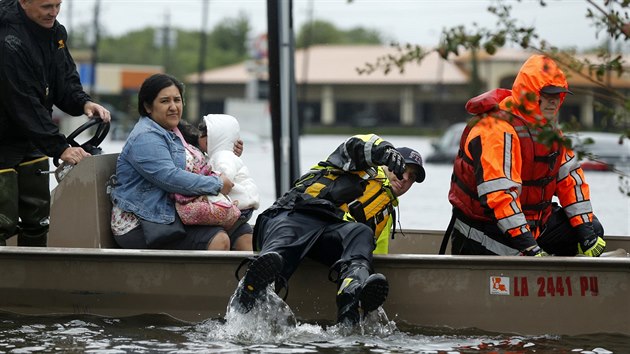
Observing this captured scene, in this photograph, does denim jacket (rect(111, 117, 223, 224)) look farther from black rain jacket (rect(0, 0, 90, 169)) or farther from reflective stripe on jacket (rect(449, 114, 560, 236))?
reflective stripe on jacket (rect(449, 114, 560, 236))

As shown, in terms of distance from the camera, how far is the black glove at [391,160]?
7.12 m

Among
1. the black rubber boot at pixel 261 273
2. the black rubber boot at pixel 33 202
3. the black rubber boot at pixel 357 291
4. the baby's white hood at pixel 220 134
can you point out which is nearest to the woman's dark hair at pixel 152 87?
the baby's white hood at pixel 220 134

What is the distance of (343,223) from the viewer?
7324 millimetres

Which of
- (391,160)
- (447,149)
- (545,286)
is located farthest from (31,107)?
(447,149)

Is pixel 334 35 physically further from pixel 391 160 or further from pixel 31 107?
pixel 391 160

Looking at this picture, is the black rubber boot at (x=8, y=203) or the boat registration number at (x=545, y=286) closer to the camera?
the boat registration number at (x=545, y=286)

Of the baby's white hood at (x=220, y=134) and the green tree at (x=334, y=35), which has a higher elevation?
the baby's white hood at (x=220, y=134)

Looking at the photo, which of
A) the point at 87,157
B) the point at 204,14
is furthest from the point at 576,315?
the point at 204,14

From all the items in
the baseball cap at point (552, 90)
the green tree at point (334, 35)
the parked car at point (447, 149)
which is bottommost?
the parked car at point (447, 149)

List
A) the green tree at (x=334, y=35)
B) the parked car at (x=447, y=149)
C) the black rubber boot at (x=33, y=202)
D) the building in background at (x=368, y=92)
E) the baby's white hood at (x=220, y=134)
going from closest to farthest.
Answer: the baby's white hood at (x=220, y=134)
the black rubber boot at (x=33, y=202)
the parked car at (x=447, y=149)
the building in background at (x=368, y=92)
the green tree at (x=334, y=35)

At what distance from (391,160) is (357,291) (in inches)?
31.9

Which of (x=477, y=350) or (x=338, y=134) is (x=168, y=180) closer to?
(x=477, y=350)

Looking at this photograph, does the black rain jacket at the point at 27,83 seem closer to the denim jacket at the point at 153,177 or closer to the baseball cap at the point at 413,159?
the denim jacket at the point at 153,177

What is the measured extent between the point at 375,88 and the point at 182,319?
294 feet
